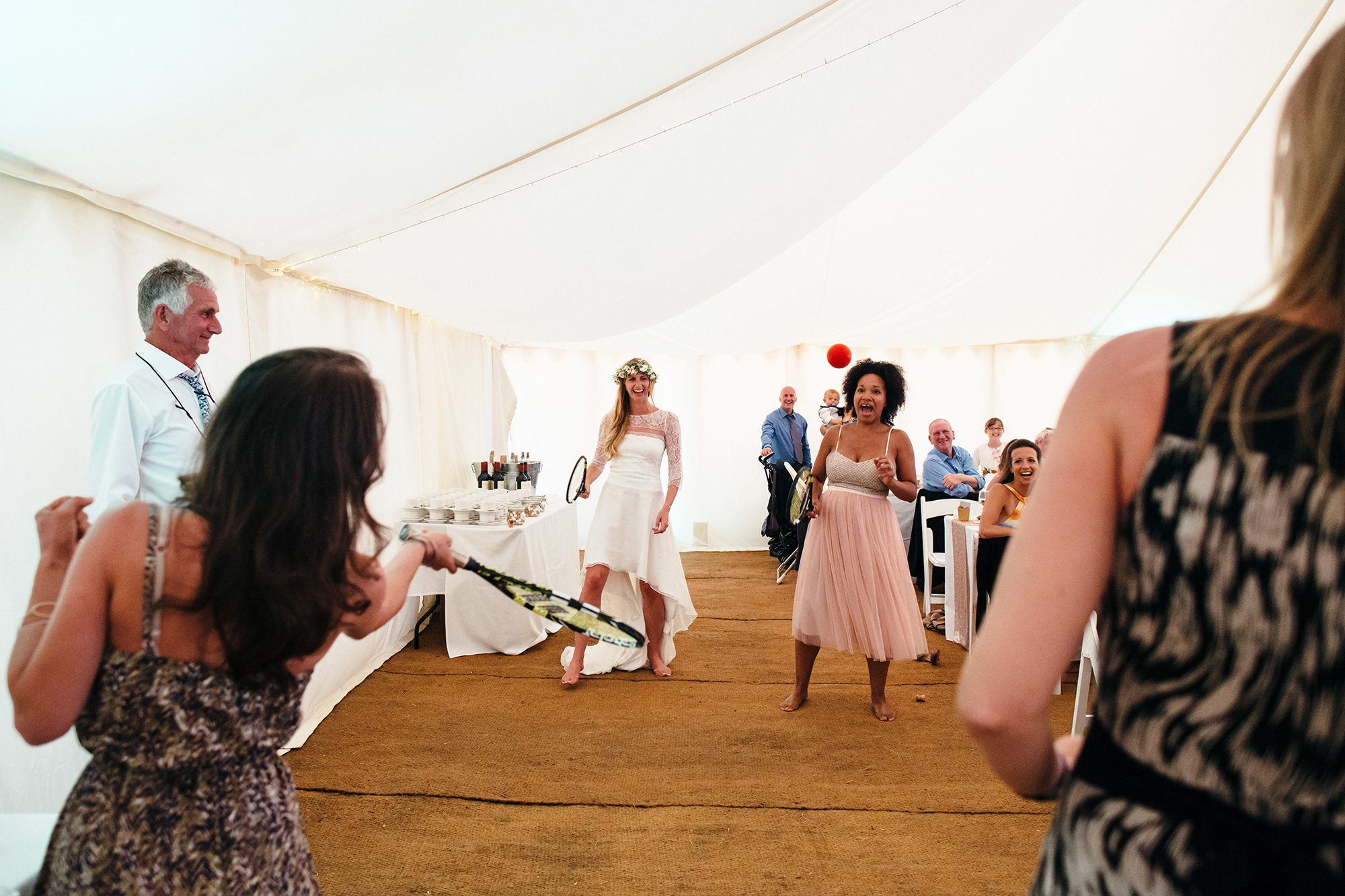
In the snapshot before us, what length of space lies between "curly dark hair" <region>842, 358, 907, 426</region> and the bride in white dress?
1182 millimetres

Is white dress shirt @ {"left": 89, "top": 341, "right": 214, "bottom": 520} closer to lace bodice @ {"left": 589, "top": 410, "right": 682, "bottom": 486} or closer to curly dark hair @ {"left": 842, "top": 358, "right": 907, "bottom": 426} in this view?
lace bodice @ {"left": 589, "top": 410, "right": 682, "bottom": 486}

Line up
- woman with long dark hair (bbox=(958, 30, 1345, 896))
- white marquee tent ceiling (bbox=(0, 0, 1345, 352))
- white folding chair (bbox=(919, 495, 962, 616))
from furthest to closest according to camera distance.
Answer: white folding chair (bbox=(919, 495, 962, 616)) < white marquee tent ceiling (bbox=(0, 0, 1345, 352)) < woman with long dark hair (bbox=(958, 30, 1345, 896))

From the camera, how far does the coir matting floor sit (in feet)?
8.65

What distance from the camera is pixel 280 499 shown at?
45.5 inches

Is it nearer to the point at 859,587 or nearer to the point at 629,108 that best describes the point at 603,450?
the point at 859,587

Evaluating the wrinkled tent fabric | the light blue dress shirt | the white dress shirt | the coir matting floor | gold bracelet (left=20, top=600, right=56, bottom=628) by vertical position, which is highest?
the wrinkled tent fabric

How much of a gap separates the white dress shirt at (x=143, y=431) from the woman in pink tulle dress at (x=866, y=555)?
285 cm

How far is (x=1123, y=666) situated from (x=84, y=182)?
3151mm

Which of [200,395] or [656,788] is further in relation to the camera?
[656,788]

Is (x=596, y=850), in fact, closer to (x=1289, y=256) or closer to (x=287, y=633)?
(x=287, y=633)

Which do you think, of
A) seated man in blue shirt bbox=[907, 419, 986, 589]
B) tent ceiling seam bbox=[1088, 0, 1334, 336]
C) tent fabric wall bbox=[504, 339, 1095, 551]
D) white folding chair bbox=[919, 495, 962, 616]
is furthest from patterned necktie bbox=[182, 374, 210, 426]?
tent fabric wall bbox=[504, 339, 1095, 551]

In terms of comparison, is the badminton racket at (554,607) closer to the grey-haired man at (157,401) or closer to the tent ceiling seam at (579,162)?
the grey-haired man at (157,401)

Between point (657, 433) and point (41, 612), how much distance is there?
12.6 ft

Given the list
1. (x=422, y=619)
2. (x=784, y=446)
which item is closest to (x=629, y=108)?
(x=422, y=619)
